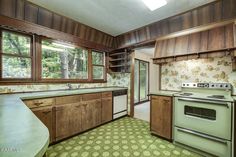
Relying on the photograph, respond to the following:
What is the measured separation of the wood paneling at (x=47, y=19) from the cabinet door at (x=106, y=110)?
1482 mm

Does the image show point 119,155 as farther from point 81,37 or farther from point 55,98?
point 81,37

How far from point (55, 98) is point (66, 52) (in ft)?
4.36

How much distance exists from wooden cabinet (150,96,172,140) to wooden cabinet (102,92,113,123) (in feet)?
3.80

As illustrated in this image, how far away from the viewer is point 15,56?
2377 millimetres

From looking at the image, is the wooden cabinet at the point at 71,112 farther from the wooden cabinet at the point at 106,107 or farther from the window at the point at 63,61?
the window at the point at 63,61

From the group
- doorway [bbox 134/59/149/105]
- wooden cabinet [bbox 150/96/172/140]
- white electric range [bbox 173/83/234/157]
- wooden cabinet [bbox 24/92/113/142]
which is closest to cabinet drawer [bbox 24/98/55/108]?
wooden cabinet [bbox 24/92/113/142]

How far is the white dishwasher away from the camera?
3.50 m

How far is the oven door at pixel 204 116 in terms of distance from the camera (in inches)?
71.1

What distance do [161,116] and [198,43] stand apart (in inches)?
61.4

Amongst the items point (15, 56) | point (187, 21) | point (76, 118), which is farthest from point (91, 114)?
point (187, 21)

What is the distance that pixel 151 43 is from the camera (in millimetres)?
3217

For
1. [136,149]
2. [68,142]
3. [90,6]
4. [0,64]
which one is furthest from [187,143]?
[0,64]

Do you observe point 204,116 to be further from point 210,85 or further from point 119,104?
point 119,104

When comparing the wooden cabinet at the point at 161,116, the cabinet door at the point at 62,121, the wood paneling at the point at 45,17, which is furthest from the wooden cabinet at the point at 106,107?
the wood paneling at the point at 45,17
